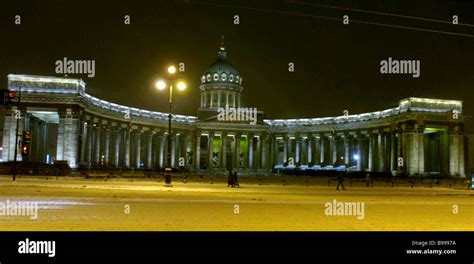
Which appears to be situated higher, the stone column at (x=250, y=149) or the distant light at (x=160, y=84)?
the distant light at (x=160, y=84)

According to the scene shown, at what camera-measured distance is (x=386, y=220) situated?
18875mm

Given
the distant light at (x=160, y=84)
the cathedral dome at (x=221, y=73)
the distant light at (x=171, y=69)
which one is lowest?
the distant light at (x=160, y=84)

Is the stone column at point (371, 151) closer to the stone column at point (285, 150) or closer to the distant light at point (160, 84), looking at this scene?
the stone column at point (285, 150)

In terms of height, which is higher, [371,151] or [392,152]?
[371,151]

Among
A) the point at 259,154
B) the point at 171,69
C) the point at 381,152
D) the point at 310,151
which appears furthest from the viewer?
the point at 259,154

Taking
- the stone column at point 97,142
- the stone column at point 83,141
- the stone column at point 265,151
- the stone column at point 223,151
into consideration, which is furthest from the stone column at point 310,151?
the stone column at point 83,141

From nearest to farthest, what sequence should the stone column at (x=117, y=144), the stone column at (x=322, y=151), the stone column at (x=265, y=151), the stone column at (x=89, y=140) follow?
the stone column at (x=89, y=140) → the stone column at (x=117, y=144) → the stone column at (x=322, y=151) → the stone column at (x=265, y=151)

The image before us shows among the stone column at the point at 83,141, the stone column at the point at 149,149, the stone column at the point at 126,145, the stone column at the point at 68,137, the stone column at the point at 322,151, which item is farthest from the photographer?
the stone column at the point at 322,151

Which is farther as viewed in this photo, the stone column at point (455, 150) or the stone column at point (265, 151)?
the stone column at point (265, 151)

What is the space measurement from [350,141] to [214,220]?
10195cm

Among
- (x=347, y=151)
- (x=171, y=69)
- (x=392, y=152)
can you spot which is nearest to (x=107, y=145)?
(x=347, y=151)

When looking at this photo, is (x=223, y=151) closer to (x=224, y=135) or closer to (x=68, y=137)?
(x=224, y=135)

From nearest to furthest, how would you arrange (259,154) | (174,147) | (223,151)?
(174,147) → (223,151) → (259,154)

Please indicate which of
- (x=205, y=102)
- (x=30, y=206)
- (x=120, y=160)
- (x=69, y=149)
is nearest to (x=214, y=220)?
(x=30, y=206)
